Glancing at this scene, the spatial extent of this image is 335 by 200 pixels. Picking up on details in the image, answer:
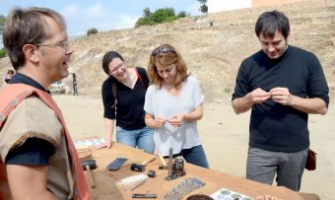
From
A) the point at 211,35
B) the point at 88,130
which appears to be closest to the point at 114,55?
the point at 88,130

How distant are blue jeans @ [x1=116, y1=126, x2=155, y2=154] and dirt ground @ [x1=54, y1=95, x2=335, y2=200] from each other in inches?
77.9

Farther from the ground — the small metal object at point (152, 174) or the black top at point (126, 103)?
the black top at point (126, 103)

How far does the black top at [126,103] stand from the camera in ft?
10.9

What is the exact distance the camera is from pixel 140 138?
3.48 m

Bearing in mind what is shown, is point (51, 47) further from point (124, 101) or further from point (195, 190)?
point (124, 101)

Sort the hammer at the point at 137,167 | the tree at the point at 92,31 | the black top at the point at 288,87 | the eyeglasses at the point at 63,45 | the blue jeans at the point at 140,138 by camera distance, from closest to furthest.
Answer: the eyeglasses at the point at 63,45 → the black top at the point at 288,87 → the hammer at the point at 137,167 → the blue jeans at the point at 140,138 → the tree at the point at 92,31

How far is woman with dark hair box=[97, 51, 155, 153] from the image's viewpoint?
3.32 metres

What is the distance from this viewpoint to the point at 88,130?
8211 millimetres

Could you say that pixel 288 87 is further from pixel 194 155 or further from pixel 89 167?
pixel 89 167

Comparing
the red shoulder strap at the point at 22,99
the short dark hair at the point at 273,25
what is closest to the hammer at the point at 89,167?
the red shoulder strap at the point at 22,99

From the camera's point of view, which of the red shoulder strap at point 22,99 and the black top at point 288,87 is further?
the black top at point 288,87

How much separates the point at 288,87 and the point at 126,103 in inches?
63.0

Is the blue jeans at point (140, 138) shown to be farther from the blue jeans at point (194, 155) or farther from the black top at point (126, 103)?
the blue jeans at point (194, 155)

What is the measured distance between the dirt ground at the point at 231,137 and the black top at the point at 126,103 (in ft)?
7.20
